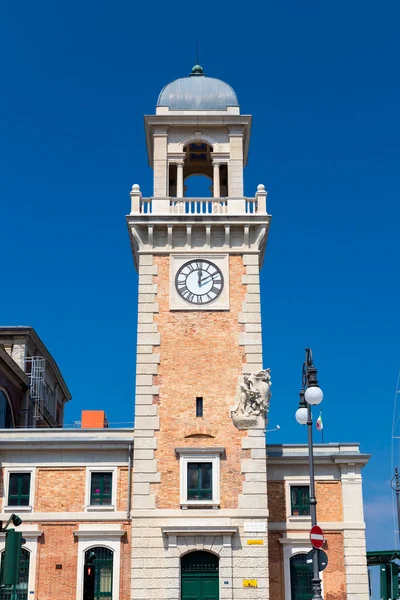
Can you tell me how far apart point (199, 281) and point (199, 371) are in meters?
4.12

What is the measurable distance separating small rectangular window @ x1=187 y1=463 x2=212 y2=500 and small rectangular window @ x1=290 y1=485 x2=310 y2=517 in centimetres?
407

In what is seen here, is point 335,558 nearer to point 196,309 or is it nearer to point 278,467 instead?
point 278,467

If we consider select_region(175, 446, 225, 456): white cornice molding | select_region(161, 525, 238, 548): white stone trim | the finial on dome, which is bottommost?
select_region(161, 525, 238, 548): white stone trim

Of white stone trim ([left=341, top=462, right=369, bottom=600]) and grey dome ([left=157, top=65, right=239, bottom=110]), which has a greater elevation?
grey dome ([left=157, top=65, right=239, bottom=110])

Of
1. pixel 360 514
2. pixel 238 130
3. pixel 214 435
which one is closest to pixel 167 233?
pixel 238 130

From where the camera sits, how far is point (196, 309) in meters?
35.9

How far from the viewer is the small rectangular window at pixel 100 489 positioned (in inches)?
1363

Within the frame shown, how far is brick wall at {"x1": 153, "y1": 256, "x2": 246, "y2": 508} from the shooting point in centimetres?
3356

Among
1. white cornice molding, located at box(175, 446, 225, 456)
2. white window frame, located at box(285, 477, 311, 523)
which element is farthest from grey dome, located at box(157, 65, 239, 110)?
white window frame, located at box(285, 477, 311, 523)

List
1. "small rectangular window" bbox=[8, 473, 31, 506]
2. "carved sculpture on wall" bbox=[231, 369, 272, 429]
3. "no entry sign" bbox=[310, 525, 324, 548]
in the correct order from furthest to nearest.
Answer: "small rectangular window" bbox=[8, 473, 31, 506] → "carved sculpture on wall" bbox=[231, 369, 272, 429] → "no entry sign" bbox=[310, 525, 324, 548]

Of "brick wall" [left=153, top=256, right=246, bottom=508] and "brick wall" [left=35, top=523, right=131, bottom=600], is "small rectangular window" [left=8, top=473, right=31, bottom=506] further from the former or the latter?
"brick wall" [left=153, top=256, right=246, bottom=508]

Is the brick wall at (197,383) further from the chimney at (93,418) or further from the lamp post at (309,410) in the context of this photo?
the lamp post at (309,410)

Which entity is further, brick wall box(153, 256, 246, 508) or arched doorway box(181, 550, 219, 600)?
brick wall box(153, 256, 246, 508)

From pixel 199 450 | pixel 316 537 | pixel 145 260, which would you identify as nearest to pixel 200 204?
pixel 145 260
